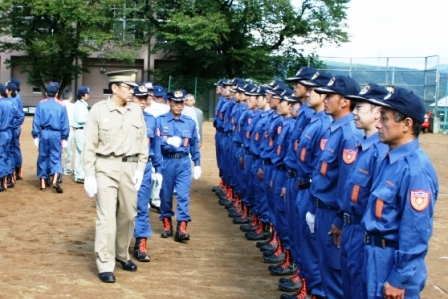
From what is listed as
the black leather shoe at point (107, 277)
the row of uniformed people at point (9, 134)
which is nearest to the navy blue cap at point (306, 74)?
the black leather shoe at point (107, 277)

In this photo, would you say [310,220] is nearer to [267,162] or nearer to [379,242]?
[379,242]

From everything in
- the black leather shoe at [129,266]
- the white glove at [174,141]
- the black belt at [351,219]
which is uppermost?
the black belt at [351,219]

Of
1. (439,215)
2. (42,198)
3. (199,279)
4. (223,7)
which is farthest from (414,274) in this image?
(223,7)

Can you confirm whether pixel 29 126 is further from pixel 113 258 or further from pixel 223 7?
pixel 113 258

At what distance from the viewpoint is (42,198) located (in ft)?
49.3

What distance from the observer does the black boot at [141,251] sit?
9.86 meters

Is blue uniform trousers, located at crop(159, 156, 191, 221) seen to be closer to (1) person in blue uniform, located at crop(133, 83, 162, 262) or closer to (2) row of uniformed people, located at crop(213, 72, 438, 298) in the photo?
(1) person in blue uniform, located at crop(133, 83, 162, 262)

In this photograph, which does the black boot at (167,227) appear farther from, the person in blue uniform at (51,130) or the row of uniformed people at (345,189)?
the person in blue uniform at (51,130)

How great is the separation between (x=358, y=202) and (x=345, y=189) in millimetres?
244

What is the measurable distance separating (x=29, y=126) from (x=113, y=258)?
29.0 m

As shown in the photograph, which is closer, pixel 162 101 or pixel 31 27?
pixel 162 101

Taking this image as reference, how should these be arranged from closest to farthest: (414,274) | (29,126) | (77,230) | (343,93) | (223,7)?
(414,274) → (343,93) → (77,230) → (29,126) → (223,7)

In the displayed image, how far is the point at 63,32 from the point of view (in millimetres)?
46125

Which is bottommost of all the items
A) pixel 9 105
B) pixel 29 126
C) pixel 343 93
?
pixel 29 126
